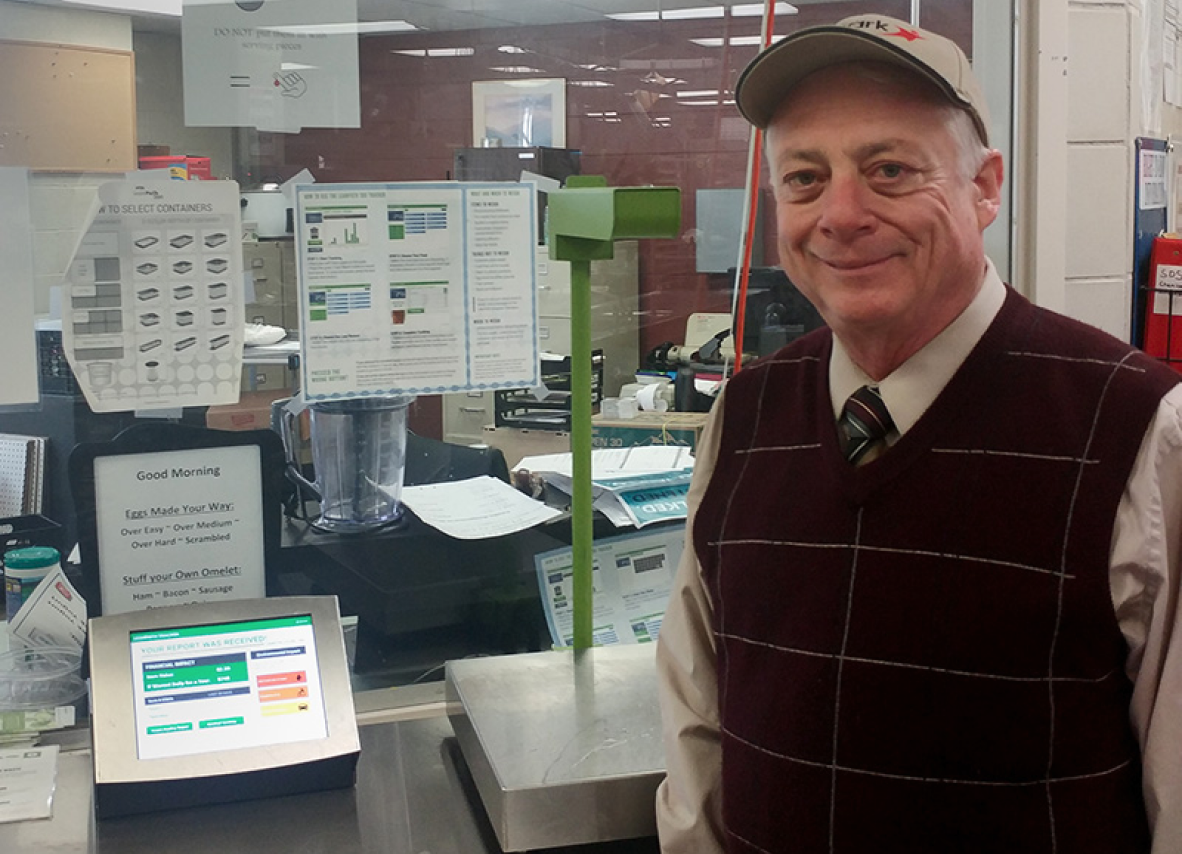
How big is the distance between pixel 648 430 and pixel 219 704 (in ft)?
3.19

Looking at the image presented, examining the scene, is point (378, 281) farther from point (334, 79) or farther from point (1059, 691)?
point (1059, 691)

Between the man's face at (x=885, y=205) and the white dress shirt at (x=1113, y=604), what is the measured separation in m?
0.03

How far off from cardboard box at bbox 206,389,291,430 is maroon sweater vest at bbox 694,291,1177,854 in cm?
69

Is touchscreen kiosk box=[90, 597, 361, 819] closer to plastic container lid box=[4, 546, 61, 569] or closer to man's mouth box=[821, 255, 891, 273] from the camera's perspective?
plastic container lid box=[4, 546, 61, 569]

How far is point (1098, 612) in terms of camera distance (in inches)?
36.1

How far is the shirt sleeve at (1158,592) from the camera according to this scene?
90 centimetres

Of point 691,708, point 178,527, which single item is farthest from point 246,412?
point 691,708

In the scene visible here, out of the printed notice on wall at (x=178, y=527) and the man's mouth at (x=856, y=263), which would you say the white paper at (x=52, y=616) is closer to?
the printed notice on wall at (x=178, y=527)

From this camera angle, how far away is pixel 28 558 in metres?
1.46

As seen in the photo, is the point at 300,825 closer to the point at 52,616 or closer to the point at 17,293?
the point at 52,616

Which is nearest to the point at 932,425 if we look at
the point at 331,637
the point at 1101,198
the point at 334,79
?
the point at 331,637

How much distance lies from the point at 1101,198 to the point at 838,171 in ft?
3.87

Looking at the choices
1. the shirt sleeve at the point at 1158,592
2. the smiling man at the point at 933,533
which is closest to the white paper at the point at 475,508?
the smiling man at the point at 933,533

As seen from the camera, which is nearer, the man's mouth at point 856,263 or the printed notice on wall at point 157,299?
the man's mouth at point 856,263
